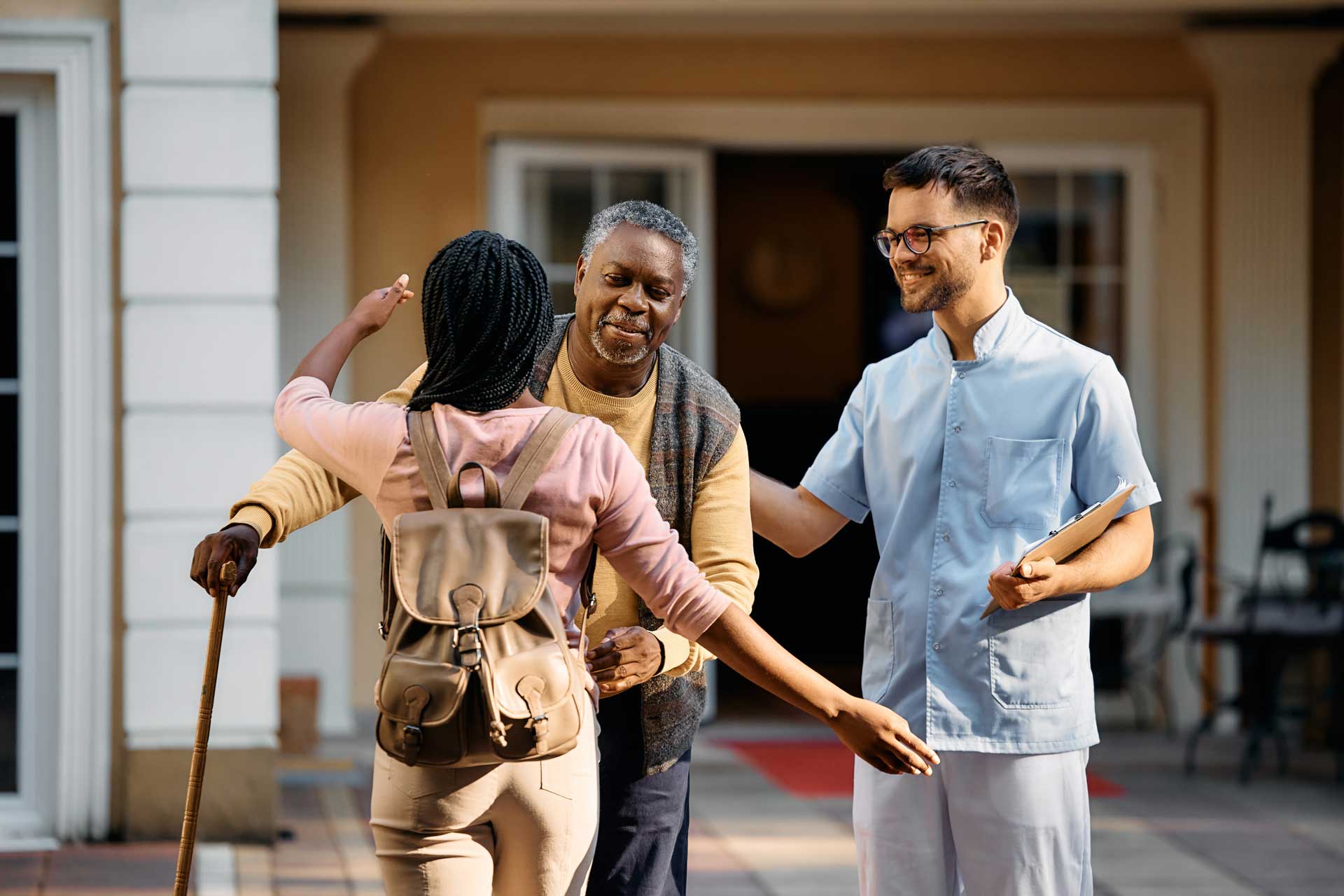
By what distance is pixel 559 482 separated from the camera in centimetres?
199

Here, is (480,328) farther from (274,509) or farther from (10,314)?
(10,314)

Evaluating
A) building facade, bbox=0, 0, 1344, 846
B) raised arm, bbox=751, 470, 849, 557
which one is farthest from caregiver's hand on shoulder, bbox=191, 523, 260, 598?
building facade, bbox=0, 0, 1344, 846

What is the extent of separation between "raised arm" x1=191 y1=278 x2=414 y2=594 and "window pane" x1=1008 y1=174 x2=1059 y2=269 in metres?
5.21

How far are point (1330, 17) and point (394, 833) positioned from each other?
6.07 m

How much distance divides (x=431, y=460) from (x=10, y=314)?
3216 millimetres

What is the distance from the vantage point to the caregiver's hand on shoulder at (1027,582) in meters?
2.30

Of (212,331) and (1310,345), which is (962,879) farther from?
(1310,345)

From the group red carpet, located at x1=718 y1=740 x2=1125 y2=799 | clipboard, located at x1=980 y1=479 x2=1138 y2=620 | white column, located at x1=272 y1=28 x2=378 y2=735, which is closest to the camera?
clipboard, located at x1=980 y1=479 x2=1138 y2=620

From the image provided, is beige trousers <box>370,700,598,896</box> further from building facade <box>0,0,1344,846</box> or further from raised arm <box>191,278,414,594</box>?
building facade <box>0,0,1344,846</box>

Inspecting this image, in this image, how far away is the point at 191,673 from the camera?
4609 mm

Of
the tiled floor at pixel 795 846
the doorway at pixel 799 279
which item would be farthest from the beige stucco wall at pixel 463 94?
the doorway at pixel 799 279

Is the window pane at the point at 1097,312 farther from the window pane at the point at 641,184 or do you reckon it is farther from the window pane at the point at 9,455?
the window pane at the point at 9,455

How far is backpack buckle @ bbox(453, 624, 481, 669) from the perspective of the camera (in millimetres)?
1919

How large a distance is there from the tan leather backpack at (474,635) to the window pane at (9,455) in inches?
125
